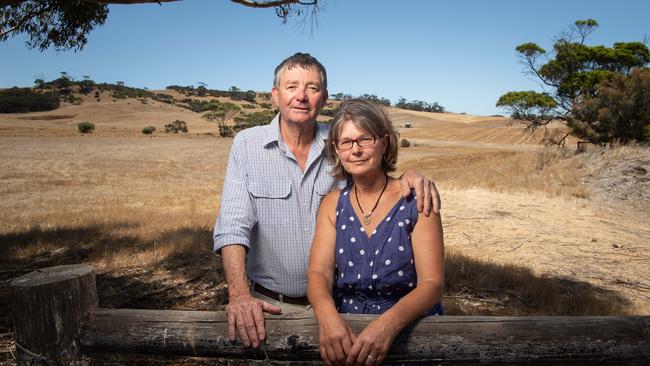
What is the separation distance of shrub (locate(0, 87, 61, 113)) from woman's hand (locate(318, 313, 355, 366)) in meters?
92.0

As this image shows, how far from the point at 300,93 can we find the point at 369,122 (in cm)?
59

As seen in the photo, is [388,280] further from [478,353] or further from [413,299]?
[478,353]

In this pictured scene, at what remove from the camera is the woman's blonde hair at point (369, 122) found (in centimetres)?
229

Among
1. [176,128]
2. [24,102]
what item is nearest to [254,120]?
[176,128]

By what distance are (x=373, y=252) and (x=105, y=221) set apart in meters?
8.97

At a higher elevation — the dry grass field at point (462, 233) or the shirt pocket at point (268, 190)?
the shirt pocket at point (268, 190)

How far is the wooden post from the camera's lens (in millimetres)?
1946

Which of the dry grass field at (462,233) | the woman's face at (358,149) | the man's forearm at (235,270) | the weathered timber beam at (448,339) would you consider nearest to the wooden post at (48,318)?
the weathered timber beam at (448,339)

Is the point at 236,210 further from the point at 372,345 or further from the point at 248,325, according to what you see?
the point at 372,345

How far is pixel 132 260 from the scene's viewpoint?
22.7 feet

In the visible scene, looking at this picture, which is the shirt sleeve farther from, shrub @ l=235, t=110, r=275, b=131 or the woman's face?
shrub @ l=235, t=110, r=275, b=131

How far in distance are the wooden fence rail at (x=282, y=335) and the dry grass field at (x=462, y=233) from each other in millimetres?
2183

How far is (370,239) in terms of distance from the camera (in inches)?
87.7

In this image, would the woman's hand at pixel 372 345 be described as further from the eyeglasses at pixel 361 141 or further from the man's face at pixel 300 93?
the man's face at pixel 300 93
